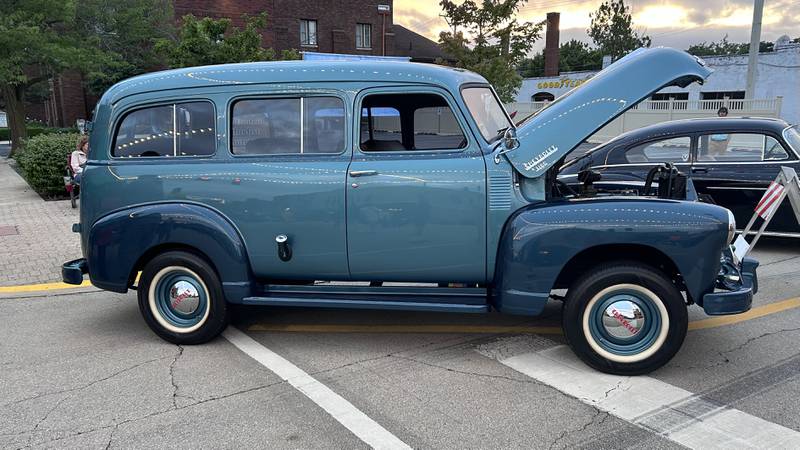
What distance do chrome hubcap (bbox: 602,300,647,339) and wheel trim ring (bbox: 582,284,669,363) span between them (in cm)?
9

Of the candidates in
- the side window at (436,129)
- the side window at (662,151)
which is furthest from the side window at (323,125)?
the side window at (662,151)

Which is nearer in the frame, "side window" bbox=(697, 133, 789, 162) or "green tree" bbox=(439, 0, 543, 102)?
"side window" bbox=(697, 133, 789, 162)

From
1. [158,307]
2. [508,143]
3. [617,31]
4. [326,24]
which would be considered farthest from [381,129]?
[617,31]

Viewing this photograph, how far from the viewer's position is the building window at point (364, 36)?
40.0 m

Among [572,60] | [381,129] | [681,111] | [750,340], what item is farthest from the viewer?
[572,60]

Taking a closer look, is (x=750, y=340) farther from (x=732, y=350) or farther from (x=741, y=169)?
(x=741, y=169)

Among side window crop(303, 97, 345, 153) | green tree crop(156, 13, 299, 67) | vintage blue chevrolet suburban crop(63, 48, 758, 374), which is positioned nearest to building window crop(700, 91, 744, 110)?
green tree crop(156, 13, 299, 67)

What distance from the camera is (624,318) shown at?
160 inches

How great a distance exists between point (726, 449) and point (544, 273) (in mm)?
1494

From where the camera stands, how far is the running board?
4395 mm

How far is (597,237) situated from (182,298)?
3.29m

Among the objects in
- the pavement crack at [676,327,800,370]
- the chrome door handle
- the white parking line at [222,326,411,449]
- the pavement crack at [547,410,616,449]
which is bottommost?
the white parking line at [222,326,411,449]

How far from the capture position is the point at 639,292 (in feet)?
13.3

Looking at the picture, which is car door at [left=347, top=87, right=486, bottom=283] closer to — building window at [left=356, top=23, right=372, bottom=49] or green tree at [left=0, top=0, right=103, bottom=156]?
green tree at [left=0, top=0, right=103, bottom=156]
